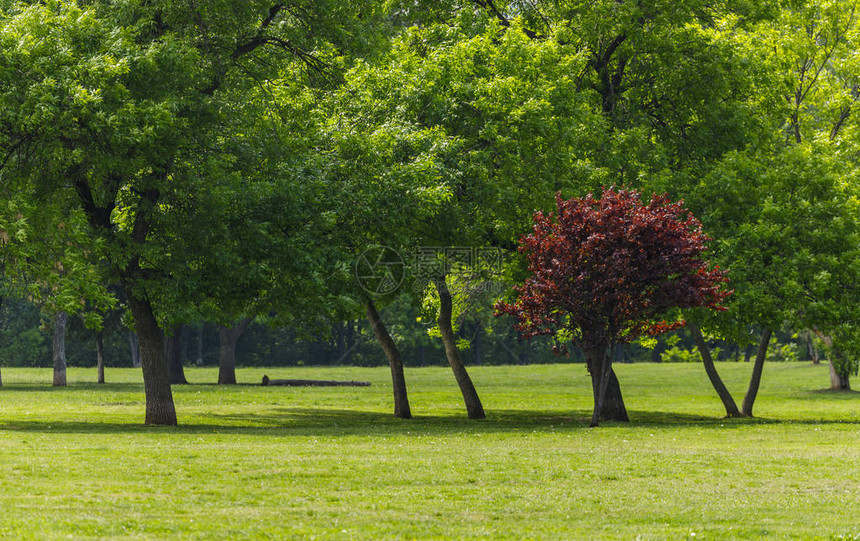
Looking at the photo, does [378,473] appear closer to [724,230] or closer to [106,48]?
[106,48]

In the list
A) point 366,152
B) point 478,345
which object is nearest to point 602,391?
point 366,152

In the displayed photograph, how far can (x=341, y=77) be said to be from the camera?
1200 inches

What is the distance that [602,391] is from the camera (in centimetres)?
2611

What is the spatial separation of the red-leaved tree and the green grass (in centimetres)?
273

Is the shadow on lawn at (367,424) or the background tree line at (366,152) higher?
the background tree line at (366,152)

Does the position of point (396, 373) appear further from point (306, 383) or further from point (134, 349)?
point (134, 349)

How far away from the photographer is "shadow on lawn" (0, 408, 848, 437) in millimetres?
24141

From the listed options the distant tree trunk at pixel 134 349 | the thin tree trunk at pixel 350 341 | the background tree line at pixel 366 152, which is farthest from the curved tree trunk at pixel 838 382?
the thin tree trunk at pixel 350 341

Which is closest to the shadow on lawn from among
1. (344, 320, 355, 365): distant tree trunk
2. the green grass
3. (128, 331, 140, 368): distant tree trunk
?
the green grass

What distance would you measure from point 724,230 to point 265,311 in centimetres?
1251

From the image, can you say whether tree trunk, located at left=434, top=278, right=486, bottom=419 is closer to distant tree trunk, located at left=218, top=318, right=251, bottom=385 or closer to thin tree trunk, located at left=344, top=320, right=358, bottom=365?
distant tree trunk, located at left=218, top=318, right=251, bottom=385

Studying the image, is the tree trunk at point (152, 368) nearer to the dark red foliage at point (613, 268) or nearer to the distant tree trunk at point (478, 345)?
the dark red foliage at point (613, 268)

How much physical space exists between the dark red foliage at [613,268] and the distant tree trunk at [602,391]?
790 mm

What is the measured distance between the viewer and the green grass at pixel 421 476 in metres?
11.4
